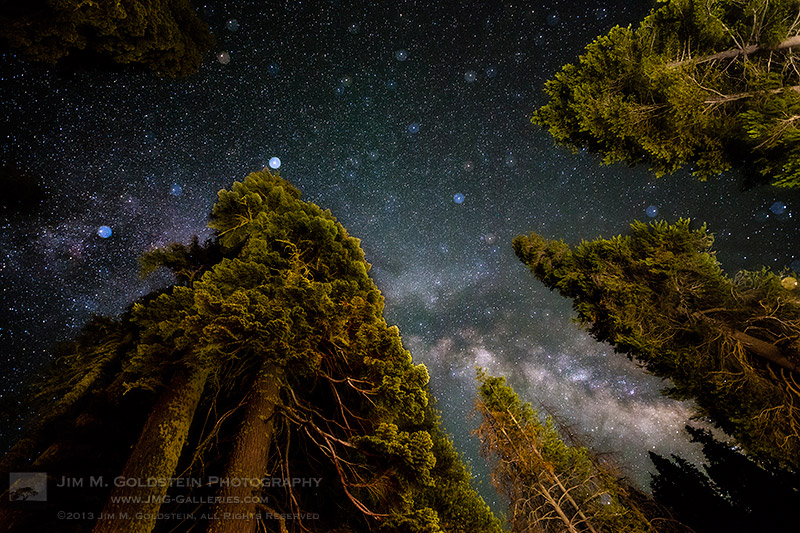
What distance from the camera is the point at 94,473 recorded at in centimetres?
535

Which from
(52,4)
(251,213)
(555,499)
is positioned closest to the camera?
(52,4)

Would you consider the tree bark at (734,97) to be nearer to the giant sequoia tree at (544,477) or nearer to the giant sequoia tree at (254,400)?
Result: the giant sequoia tree at (254,400)

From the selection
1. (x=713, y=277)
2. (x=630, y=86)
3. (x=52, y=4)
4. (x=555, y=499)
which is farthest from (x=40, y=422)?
(x=713, y=277)

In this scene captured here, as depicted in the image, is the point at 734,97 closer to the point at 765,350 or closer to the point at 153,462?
the point at 765,350

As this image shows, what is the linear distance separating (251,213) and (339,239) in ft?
7.11

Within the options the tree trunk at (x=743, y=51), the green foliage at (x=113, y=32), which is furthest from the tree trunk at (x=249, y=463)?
the tree trunk at (x=743, y=51)

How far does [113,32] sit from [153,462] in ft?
25.1

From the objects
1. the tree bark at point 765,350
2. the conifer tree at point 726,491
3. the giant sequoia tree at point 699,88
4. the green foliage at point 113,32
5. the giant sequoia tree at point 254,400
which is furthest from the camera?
the conifer tree at point 726,491

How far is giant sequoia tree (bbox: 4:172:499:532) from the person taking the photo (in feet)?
13.4

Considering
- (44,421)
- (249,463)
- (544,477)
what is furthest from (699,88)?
(44,421)

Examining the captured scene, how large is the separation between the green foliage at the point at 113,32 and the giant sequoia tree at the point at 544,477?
1272 centimetres

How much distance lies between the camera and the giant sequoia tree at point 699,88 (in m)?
5.17

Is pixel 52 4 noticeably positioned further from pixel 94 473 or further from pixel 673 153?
pixel 673 153

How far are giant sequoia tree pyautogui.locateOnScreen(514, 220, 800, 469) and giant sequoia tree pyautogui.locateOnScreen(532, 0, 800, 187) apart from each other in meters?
2.02
